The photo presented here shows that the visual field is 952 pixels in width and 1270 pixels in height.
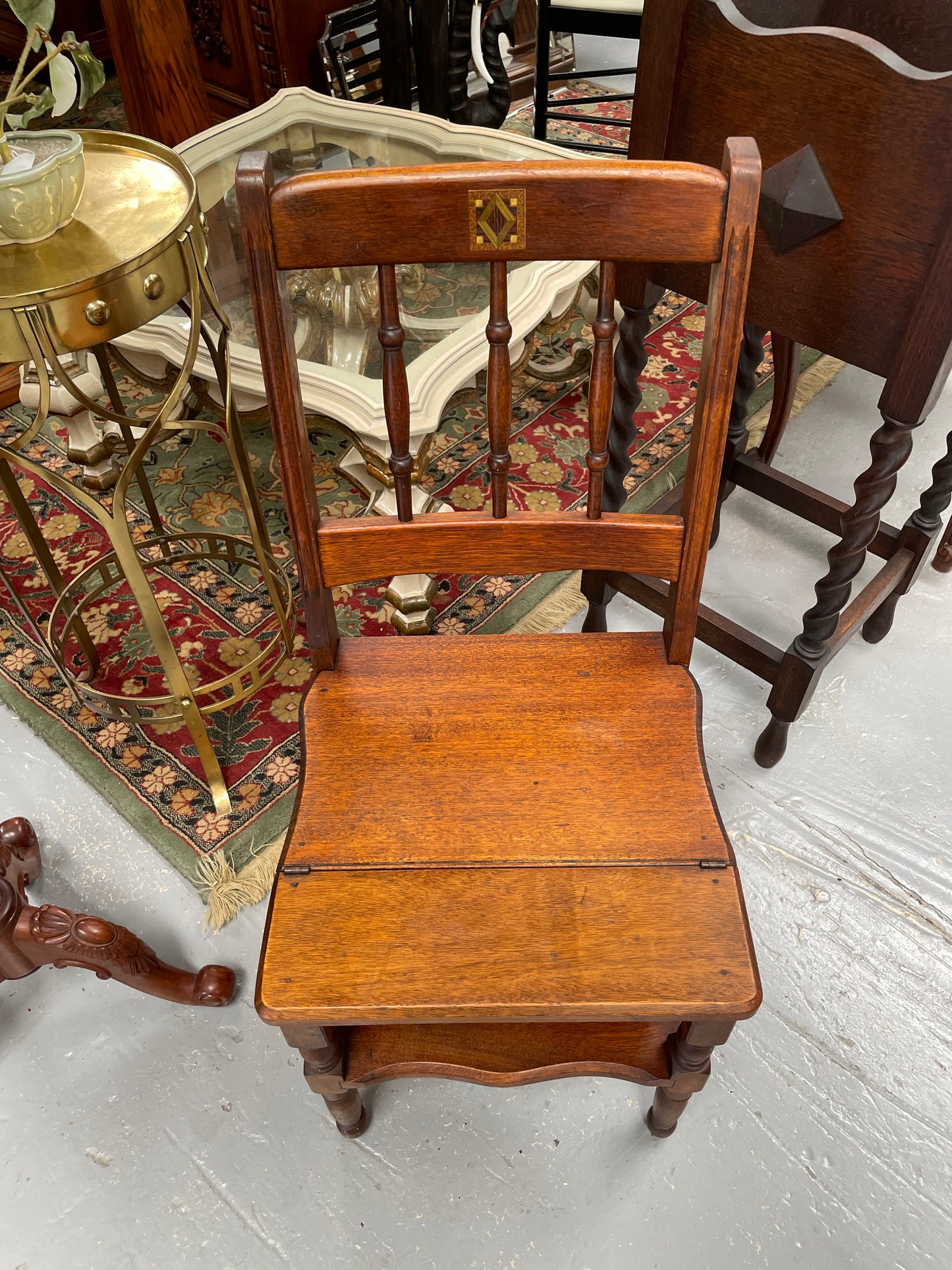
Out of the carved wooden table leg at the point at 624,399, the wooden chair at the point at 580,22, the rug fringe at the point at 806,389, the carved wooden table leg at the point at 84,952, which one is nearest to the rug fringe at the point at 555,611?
the carved wooden table leg at the point at 624,399

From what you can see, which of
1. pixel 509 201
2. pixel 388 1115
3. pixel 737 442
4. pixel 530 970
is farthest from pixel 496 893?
pixel 737 442

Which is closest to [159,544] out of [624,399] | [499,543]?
[624,399]

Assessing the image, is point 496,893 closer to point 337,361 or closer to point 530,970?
point 530,970

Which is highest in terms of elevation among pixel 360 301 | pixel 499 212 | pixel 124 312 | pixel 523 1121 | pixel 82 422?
pixel 499 212

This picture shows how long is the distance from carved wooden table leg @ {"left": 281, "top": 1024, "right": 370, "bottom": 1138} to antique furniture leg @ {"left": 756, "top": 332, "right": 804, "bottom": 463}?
4.70 feet

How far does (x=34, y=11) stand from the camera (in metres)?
1.05

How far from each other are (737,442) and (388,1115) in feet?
4.31

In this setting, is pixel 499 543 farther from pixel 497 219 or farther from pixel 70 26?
pixel 70 26

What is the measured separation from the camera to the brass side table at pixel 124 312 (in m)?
1.10

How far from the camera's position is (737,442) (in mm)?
1814

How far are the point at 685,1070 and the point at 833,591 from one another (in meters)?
0.70

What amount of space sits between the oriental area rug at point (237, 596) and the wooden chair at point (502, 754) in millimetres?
296

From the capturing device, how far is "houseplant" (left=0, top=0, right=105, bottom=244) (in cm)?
108

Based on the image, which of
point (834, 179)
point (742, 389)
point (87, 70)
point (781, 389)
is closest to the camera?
point (834, 179)
